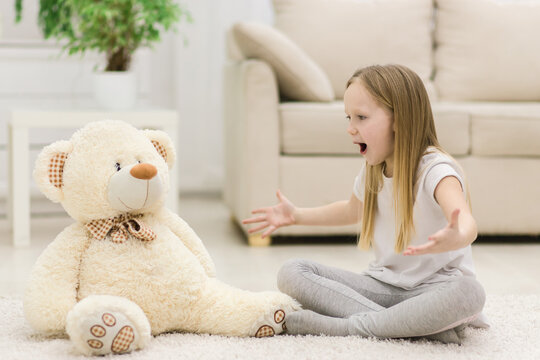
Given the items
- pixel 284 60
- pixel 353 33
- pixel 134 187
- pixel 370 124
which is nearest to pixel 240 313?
pixel 134 187

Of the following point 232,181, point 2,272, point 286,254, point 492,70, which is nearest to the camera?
point 2,272

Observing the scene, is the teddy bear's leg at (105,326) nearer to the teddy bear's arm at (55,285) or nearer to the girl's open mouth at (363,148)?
the teddy bear's arm at (55,285)

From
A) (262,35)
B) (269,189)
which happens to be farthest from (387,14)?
(269,189)

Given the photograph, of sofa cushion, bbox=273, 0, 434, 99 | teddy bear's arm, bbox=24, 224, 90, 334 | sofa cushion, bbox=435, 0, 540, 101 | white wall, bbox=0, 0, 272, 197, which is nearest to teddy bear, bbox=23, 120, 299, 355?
teddy bear's arm, bbox=24, 224, 90, 334

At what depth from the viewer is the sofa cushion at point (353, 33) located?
9.04ft

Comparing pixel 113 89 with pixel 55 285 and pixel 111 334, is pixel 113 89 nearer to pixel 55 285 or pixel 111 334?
pixel 55 285

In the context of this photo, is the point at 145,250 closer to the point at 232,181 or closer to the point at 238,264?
the point at 238,264

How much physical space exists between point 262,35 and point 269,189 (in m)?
0.47

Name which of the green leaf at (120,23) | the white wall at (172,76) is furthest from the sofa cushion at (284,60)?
the white wall at (172,76)

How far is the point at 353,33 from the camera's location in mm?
2770

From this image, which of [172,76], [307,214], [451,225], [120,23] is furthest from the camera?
[172,76]

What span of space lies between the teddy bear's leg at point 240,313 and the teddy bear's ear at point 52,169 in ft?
1.02

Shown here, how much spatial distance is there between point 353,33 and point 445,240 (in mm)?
1809

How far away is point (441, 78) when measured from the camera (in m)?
2.83
